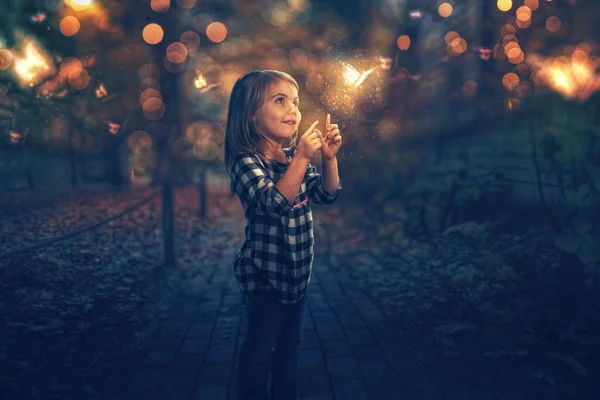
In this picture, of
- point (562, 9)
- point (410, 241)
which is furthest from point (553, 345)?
point (562, 9)

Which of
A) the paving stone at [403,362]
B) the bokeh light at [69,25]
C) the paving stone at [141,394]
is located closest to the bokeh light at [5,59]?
the bokeh light at [69,25]

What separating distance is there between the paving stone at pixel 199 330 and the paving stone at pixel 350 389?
1262mm

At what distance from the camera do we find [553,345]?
11.0 ft

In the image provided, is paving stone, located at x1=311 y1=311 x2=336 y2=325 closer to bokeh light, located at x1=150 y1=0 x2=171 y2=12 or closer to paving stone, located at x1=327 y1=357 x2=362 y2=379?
paving stone, located at x1=327 y1=357 x2=362 y2=379

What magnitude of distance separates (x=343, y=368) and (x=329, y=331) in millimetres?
649

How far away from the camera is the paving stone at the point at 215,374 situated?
9.89ft

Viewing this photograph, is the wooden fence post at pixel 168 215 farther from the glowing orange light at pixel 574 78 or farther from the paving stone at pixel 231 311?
the glowing orange light at pixel 574 78

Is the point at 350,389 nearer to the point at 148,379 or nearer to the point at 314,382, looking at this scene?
Answer: the point at 314,382

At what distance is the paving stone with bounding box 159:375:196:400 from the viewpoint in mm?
2850

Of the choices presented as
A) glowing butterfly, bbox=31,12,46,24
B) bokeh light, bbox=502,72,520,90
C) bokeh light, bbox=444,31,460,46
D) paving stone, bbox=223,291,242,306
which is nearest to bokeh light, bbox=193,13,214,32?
glowing butterfly, bbox=31,12,46,24

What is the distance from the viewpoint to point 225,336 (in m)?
3.76

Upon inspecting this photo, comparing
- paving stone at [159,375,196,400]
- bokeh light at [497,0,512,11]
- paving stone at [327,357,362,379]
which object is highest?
bokeh light at [497,0,512,11]

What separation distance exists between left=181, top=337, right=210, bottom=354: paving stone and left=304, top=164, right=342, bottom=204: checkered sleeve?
1745 mm

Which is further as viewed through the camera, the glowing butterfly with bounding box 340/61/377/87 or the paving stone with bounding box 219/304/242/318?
the paving stone with bounding box 219/304/242/318
